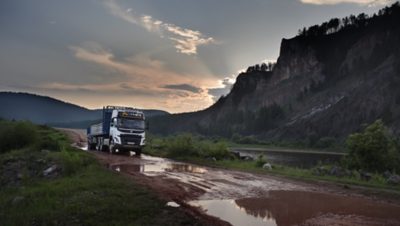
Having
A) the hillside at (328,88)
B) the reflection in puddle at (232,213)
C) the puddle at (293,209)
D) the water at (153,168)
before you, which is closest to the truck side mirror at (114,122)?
the water at (153,168)

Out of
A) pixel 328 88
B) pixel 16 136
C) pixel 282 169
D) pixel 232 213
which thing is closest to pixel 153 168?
pixel 282 169

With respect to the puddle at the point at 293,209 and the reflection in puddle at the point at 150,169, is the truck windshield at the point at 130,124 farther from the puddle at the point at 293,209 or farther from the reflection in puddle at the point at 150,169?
the puddle at the point at 293,209

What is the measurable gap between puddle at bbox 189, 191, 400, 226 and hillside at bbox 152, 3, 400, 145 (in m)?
84.9

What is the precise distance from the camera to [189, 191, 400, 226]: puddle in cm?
1259

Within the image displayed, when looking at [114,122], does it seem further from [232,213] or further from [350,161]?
[232,213]

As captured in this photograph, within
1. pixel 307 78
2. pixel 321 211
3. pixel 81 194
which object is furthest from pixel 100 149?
pixel 307 78

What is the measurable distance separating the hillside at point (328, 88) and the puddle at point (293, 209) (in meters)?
84.9

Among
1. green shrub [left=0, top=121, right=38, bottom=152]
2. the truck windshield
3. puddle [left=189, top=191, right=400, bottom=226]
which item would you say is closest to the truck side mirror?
the truck windshield

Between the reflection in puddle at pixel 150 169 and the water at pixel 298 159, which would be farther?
the water at pixel 298 159

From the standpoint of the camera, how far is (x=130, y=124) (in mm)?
34531

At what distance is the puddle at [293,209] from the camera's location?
41.3 ft

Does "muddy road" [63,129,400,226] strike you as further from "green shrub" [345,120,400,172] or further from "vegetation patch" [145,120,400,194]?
"green shrub" [345,120,400,172]

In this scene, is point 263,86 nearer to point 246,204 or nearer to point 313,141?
point 313,141

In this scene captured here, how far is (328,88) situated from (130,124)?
124m
